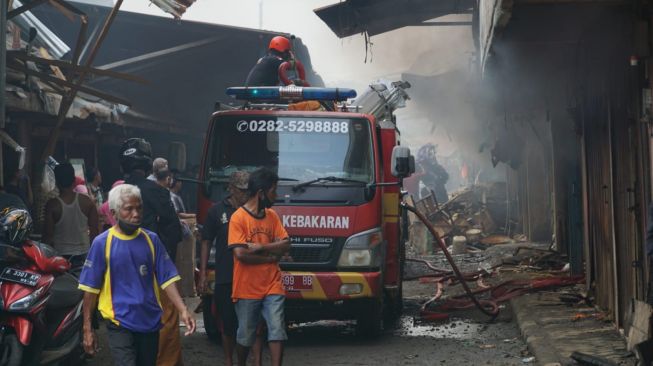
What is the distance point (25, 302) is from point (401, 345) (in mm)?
4485

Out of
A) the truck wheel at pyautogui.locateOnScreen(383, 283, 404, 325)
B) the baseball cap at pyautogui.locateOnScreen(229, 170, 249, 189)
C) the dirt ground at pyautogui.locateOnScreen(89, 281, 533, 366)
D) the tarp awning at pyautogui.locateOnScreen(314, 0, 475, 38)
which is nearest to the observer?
the baseball cap at pyautogui.locateOnScreen(229, 170, 249, 189)

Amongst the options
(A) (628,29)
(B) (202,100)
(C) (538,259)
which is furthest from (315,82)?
(A) (628,29)

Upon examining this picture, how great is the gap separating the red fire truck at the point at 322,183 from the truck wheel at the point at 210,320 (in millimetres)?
813

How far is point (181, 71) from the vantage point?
63.6ft

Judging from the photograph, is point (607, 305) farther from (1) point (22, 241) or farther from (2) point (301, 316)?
(1) point (22, 241)

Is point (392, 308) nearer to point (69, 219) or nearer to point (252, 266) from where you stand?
point (69, 219)

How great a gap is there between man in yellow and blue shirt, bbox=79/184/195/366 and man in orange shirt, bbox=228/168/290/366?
1553mm

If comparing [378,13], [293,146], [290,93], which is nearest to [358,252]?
[293,146]

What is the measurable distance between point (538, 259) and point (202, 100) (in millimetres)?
8640

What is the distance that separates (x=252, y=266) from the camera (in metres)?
7.32

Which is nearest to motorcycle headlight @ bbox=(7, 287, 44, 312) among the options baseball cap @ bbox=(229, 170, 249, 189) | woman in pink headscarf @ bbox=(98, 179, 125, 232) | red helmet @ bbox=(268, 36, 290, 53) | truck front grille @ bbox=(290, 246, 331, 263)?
baseball cap @ bbox=(229, 170, 249, 189)

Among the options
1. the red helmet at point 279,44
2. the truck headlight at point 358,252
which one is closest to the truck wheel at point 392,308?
the truck headlight at point 358,252

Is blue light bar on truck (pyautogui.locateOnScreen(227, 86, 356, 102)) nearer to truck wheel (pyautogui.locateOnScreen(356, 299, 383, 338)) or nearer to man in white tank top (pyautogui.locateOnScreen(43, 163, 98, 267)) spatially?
man in white tank top (pyautogui.locateOnScreen(43, 163, 98, 267))

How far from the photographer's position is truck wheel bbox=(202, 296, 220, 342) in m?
9.70
